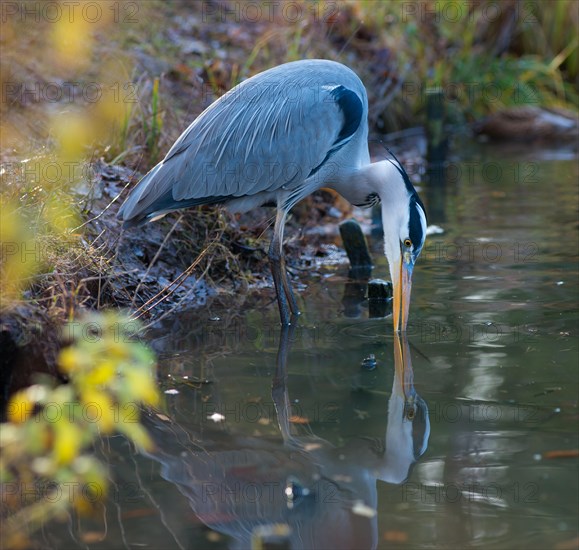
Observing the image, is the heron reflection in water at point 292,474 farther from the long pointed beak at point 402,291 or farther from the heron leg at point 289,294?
the heron leg at point 289,294

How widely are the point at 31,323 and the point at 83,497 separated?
1.15 meters

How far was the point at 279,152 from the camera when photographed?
660cm

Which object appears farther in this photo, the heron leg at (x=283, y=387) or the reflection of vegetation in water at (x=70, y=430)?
the heron leg at (x=283, y=387)

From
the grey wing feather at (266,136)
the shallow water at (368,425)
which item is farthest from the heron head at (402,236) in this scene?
the grey wing feather at (266,136)

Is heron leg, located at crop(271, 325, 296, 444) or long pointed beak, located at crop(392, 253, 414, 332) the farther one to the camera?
long pointed beak, located at crop(392, 253, 414, 332)

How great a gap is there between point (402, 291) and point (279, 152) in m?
1.32

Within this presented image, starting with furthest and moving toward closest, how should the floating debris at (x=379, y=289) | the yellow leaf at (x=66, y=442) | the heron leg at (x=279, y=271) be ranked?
the floating debris at (x=379, y=289)
the heron leg at (x=279, y=271)
the yellow leaf at (x=66, y=442)

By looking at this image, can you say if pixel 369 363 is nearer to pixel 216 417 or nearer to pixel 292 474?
pixel 216 417

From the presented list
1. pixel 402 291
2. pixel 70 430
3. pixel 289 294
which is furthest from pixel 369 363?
pixel 70 430

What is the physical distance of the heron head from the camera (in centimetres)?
608

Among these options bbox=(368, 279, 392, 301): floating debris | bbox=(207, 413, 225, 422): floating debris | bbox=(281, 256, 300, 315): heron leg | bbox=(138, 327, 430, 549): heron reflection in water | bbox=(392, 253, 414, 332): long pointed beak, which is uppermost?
bbox=(138, 327, 430, 549): heron reflection in water

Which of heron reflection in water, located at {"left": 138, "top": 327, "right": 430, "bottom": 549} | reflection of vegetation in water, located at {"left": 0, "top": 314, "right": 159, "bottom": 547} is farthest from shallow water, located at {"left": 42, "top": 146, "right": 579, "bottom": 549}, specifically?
reflection of vegetation in water, located at {"left": 0, "top": 314, "right": 159, "bottom": 547}

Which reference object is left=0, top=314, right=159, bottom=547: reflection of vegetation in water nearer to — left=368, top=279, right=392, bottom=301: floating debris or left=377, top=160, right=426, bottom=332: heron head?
left=377, top=160, right=426, bottom=332: heron head

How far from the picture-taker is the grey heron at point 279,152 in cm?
639
